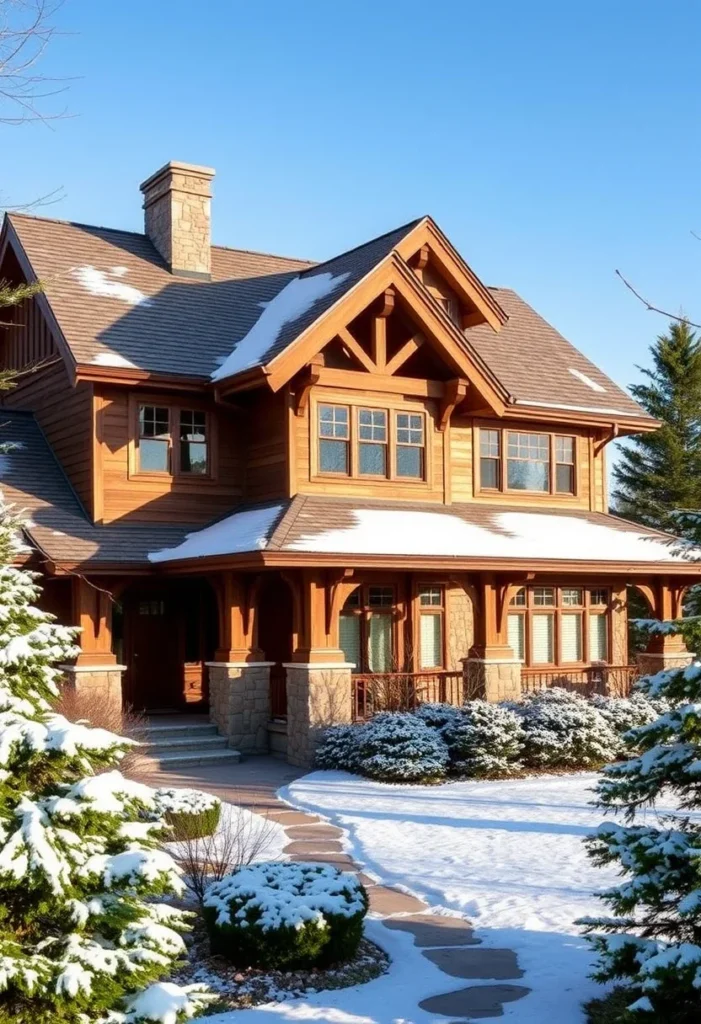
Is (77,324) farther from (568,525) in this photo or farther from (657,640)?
(657,640)

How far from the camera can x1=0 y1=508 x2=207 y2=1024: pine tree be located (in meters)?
4.94

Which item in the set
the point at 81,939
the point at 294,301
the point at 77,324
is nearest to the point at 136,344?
the point at 77,324

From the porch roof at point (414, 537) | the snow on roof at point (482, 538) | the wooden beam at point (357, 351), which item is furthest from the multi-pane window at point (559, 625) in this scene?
the wooden beam at point (357, 351)

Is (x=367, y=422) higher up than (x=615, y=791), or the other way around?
(x=367, y=422)

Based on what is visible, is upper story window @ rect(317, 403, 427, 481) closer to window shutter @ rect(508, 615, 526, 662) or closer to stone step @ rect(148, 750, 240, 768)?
window shutter @ rect(508, 615, 526, 662)

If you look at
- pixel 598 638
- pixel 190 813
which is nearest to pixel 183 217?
pixel 598 638

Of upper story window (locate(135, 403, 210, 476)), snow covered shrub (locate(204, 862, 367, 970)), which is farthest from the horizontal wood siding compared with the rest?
snow covered shrub (locate(204, 862, 367, 970))

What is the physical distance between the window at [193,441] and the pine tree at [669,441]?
64.9ft

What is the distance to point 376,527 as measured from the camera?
18.0 metres

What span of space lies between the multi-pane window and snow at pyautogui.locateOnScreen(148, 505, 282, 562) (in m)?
5.82

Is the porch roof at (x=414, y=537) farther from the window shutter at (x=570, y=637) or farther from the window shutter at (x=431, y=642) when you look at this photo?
the window shutter at (x=431, y=642)

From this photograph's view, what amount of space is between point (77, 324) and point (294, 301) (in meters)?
4.23

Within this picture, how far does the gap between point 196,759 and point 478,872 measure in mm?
7120

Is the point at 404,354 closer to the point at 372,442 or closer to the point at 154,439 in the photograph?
the point at 372,442
